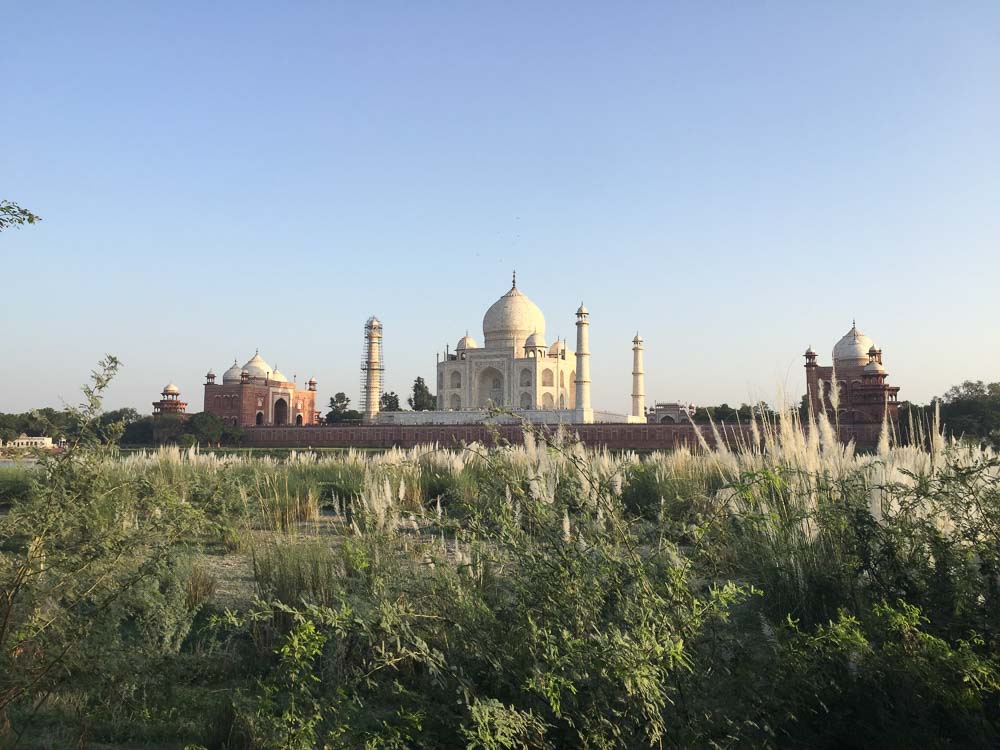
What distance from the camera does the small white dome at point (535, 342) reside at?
41.7 metres

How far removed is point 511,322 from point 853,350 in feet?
59.1

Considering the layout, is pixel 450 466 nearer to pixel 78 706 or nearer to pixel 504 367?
pixel 78 706

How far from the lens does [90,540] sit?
268 cm

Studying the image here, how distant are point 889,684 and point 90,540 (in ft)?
8.42

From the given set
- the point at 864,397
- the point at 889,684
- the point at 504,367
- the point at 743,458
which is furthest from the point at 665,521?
the point at 504,367

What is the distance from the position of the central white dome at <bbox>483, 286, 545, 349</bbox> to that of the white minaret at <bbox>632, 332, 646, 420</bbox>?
5.59 m

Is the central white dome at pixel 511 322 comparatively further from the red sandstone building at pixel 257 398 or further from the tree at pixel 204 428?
the tree at pixel 204 428

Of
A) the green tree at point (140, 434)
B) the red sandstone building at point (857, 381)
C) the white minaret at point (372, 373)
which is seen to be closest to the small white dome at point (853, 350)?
the red sandstone building at point (857, 381)

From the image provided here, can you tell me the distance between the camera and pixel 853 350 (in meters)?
32.8

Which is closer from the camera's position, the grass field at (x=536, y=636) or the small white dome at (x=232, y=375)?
the grass field at (x=536, y=636)

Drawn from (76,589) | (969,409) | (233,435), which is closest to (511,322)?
(233,435)

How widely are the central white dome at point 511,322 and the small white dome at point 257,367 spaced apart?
1267 cm

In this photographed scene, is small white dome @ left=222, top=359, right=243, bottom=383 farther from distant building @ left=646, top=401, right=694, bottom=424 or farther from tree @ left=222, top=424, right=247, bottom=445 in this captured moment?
distant building @ left=646, top=401, right=694, bottom=424

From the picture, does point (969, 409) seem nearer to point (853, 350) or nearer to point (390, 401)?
point (853, 350)
